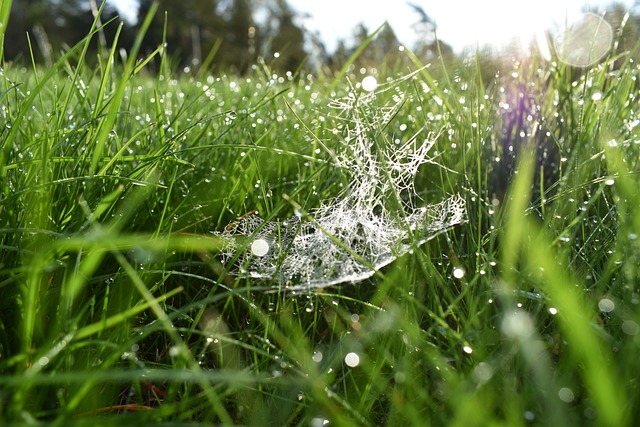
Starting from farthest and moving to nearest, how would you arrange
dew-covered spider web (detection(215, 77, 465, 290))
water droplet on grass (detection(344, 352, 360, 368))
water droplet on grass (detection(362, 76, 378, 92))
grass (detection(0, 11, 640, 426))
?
1. water droplet on grass (detection(362, 76, 378, 92))
2. dew-covered spider web (detection(215, 77, 465, 290))
3. water droplet on grass (detection(344, 352, 360, 368))
4. grass (detection(0, 11, 640, 426))

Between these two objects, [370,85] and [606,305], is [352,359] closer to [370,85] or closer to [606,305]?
[606,305]

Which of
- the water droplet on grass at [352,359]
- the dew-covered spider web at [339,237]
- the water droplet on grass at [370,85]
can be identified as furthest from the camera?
the water droplet on grass at [370,85]

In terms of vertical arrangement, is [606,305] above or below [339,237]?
below

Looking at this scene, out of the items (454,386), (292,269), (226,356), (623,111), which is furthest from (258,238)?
(623,111)

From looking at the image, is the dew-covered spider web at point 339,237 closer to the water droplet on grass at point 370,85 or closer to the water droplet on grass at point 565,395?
the water droplet on grass at point 370,85

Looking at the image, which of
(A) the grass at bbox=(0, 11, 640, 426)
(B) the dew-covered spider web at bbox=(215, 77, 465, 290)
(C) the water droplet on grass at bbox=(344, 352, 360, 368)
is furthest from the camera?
(B) the dew-covered spider web at bbox=(215, 77, 465, 290)

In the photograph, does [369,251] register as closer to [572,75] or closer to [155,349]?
[155,349]

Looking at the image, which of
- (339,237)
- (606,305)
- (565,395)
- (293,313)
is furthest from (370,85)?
(565,395)

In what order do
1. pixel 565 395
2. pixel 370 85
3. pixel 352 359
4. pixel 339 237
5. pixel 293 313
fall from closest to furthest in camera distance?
pixel 565 395 → pixel 352 359 → pixel 293 313 → pixel 339 237 → pixel 370 85

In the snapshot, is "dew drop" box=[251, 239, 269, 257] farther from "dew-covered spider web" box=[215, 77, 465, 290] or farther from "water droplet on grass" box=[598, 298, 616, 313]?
"water droplet on grass" box=[598, 298, 616, 313]

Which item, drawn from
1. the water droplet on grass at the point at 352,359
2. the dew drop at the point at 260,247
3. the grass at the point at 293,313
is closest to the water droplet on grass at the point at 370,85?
the grass at the point at 293,313

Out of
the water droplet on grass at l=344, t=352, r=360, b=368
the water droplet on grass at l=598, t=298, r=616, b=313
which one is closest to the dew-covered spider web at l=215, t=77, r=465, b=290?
the water droplet on grass at l=344, t=352, r=360, b=368
